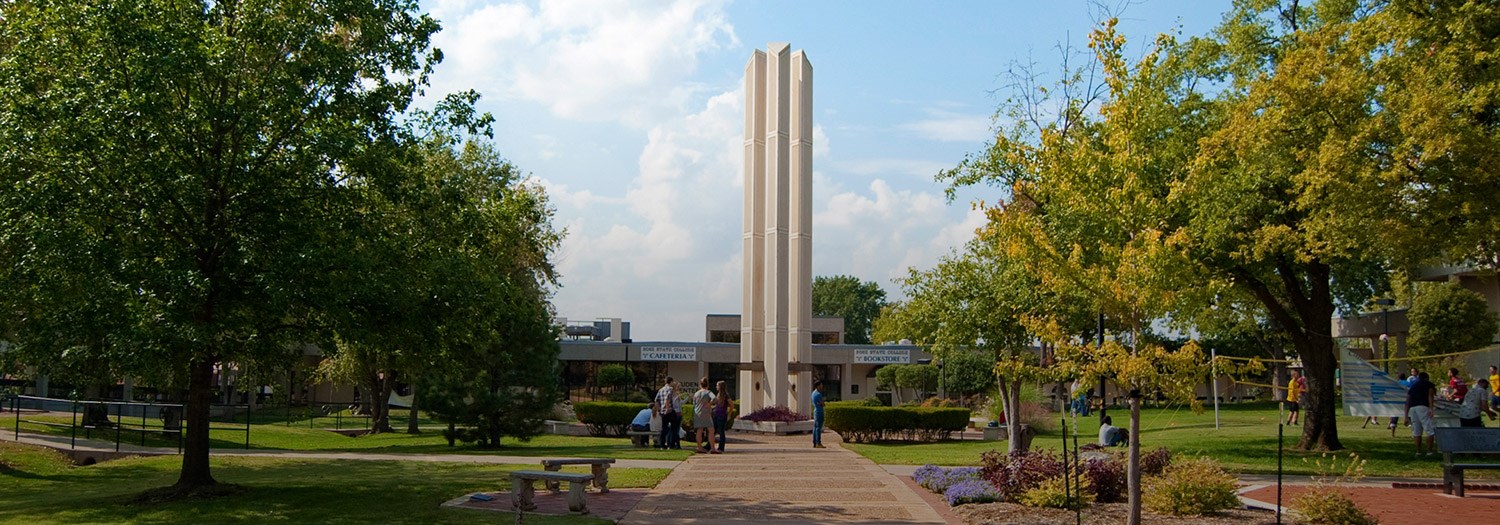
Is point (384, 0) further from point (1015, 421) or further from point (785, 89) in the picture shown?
point (785, 89)

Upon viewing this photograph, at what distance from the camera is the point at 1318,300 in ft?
72.9

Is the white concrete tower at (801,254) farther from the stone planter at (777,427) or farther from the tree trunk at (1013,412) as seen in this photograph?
the tree trunk at (1013,412)

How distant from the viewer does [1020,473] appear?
14.1 metres

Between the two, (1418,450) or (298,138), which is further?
(1418,450)

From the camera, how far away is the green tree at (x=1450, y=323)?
46.8 meters

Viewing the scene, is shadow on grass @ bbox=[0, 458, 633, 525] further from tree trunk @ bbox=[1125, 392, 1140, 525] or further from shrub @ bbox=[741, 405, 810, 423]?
shrub @ bbox=[741, 405, 810, 423]

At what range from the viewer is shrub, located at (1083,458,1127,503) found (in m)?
14.0

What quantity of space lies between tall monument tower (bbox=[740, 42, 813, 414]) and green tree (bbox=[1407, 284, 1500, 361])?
27.6 metres

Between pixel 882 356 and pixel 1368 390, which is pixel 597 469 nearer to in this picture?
pixel 1368 390

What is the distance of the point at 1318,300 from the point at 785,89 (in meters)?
19.6

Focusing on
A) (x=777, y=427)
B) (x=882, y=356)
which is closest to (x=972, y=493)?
(x=777, y=427)

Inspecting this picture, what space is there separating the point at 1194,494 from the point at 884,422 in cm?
1766

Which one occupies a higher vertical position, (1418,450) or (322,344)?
(322,344)

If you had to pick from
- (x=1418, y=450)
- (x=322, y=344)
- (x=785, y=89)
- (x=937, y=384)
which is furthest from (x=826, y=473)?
(x=937, y=384)
